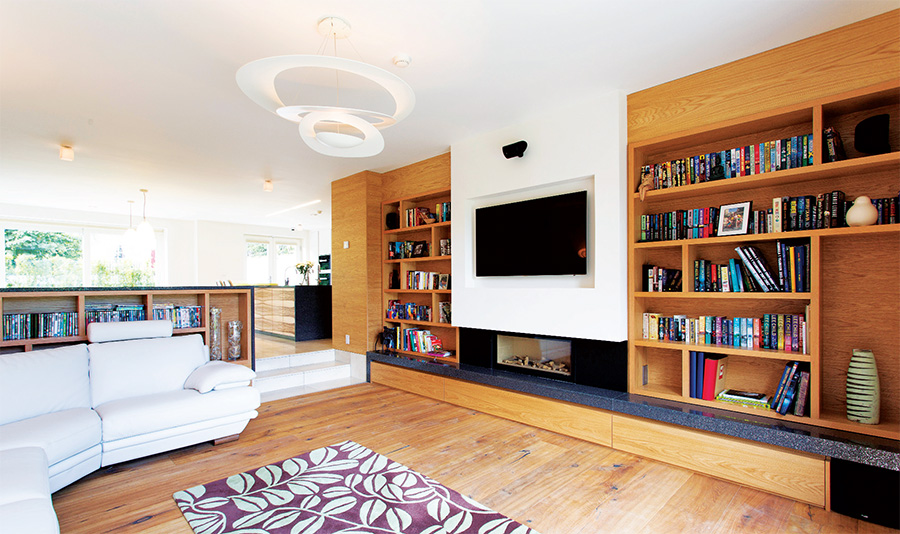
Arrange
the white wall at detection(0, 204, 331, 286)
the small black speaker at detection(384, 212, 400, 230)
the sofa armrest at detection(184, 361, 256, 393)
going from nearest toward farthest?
the sofa armrest at detection(184, 361, 256, 393), the small black speaker at detection(384, 212, 400, 230), the white wall at detection(0, 204, 331, 286)

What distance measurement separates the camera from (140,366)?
3238 mm

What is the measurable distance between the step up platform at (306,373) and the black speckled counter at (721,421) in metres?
1.99

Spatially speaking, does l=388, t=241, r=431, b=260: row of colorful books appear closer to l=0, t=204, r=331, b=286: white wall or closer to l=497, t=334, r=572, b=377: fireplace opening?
l=497, t=334, r=572, b=377: fireplace opening

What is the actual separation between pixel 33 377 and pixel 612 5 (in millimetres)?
4146

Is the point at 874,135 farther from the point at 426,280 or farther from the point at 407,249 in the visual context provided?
the point at 407,249

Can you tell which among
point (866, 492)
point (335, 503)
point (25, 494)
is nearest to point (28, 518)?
point (25, 494)

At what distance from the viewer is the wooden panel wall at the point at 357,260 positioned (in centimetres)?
533

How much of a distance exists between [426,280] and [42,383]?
332 cm

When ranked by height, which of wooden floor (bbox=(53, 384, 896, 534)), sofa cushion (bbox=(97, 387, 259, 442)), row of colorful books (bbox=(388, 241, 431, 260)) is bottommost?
wooden floor (bbox=(53, 384, 896, 534))

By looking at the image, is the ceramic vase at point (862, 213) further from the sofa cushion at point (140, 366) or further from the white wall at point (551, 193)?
the sofa cushion at point (140, 366)

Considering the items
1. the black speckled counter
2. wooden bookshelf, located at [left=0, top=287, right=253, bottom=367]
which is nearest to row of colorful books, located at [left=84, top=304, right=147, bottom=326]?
wooden bookshelf, located at [left=0, top=287, right=253, bottom=367]

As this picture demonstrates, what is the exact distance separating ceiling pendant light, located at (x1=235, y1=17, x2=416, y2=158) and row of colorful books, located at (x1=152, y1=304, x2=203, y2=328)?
2.91 metres

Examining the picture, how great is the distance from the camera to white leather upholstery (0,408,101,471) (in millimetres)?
2273

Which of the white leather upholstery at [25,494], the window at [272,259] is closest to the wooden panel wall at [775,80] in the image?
the white leather upholstery at [25,494]
